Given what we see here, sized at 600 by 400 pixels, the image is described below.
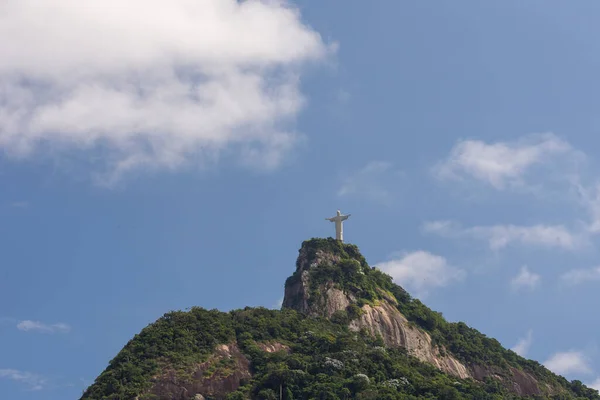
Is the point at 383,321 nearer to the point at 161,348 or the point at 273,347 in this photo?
the point at 273,347

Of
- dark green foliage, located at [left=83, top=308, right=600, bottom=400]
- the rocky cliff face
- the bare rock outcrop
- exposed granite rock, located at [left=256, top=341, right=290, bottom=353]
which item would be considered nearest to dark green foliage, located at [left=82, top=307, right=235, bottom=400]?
dark green foliage, located at [left=83, top=308, right=600, bottom=400]

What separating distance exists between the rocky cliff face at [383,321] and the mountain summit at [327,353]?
0.17 m

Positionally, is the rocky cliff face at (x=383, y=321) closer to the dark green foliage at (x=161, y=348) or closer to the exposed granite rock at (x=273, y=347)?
the exposed granite rock at (x=273, y=347)

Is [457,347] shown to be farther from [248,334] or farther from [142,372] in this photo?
[142,372]

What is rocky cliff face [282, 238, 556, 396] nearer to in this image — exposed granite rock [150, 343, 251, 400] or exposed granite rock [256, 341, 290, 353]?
exposed granite rock [256, 341, 290, 353]

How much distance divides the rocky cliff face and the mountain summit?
0.17 meters

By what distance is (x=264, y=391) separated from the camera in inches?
3730

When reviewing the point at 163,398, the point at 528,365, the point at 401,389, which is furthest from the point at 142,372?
the point at 528,365

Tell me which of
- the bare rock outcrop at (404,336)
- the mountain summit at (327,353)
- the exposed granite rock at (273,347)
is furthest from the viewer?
the bare rock outcrop at (404,336)

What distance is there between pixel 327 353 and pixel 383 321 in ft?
80.4

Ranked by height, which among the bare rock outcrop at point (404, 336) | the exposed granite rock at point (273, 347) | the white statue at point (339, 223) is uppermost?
the white statue at point (339, 223)

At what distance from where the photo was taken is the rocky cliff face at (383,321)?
418 ft

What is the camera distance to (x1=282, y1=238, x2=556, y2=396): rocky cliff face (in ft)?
418

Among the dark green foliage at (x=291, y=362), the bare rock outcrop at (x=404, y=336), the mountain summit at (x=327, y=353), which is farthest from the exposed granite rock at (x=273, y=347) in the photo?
the bare rock outcrop at (x=404, y=336)
